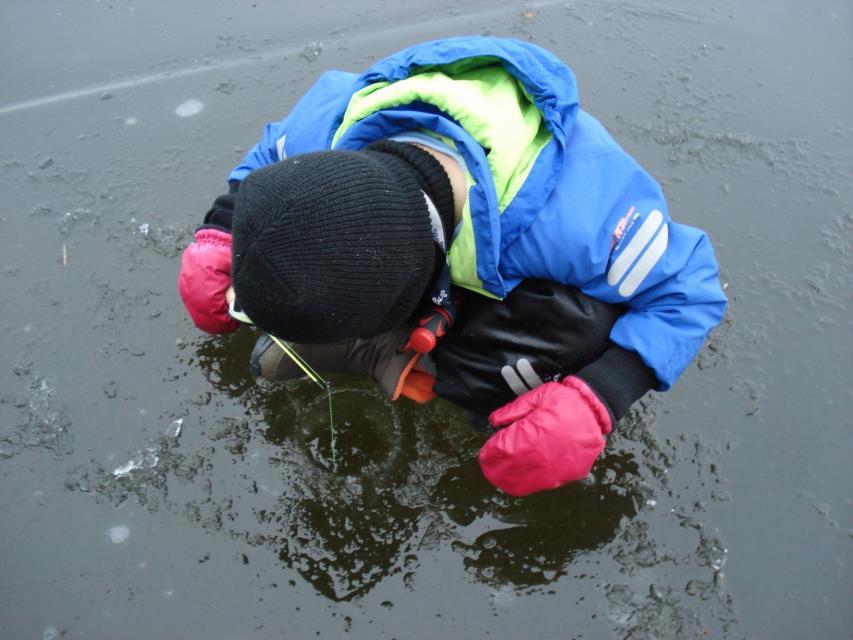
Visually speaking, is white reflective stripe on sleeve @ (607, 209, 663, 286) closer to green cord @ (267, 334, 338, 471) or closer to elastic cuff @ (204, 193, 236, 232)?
green cord @ (267, 334, 338, 471)

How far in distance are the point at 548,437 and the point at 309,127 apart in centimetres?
80

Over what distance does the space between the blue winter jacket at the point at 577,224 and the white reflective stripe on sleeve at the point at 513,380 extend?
0.17m

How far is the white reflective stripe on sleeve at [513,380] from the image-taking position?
4.92 feet

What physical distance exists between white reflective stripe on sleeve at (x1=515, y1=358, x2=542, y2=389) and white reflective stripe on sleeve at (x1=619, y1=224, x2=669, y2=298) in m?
0.24

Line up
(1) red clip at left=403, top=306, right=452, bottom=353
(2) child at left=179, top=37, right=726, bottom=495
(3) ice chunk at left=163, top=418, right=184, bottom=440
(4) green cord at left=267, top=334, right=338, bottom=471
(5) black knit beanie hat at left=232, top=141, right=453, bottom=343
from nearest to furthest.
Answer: (5) black knit beanie hat at left=232, top=141, right=453, bottom=343 < (2) child at left=179, top=37, right=726, bottom=495 < (1) red clip at left=403, top=306, right=452, bottom=353 < (4) green cord at left=267, top=334, right=338, bottom=471 < (3) ice chunk at left=163, top=418, right=184, bottom=440

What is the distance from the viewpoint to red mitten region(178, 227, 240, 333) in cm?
161

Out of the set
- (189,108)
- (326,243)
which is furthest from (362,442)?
(189,108)

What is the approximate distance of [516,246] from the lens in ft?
4.53

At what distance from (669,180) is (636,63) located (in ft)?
1.77

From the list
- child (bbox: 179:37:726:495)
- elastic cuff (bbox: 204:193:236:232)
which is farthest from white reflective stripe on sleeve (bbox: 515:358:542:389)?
elastic cuff (bbox: 204:193:236:232)

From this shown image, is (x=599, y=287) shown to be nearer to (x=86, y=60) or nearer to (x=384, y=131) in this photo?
→ (x=384, y=131)

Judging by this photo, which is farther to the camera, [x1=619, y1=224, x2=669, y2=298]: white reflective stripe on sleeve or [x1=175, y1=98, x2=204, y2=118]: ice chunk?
[x1=175, y1=98, x2=204, y2=118]: ice chunk

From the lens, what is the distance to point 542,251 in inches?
54.0

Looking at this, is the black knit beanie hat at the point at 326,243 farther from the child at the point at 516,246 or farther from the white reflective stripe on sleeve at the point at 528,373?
the white reflective stripe on sleeve at the point at 528,373
